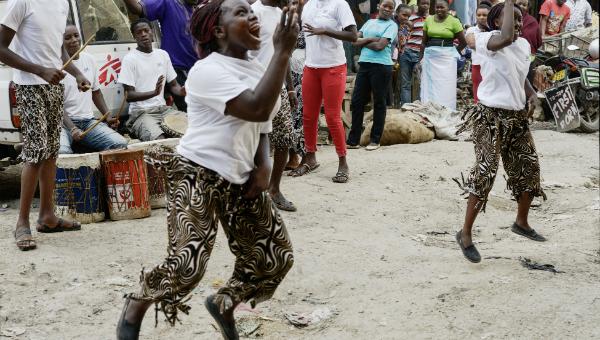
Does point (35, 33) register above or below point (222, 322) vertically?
above

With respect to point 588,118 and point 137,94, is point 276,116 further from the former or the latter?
point 588,118

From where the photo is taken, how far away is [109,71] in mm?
7516

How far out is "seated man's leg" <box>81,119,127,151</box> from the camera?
6.77 m

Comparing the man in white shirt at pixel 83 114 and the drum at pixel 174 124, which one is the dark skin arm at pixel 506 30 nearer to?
the drum at pixel 174 124

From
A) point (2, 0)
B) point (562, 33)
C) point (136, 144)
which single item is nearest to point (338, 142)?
point (136, 144)

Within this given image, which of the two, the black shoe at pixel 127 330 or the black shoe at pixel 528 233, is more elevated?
the black shoe at pixel 127 330

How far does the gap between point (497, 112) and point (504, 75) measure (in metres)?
0.24

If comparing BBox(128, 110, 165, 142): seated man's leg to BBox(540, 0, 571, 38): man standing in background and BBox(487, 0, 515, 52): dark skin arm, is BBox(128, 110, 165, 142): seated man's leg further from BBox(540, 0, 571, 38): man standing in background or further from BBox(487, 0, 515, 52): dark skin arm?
BBox(540, 0, 571, 38): man standing in background

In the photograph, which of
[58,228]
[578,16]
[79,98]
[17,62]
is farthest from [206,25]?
[578,16]

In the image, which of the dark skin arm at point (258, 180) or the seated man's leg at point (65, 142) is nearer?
the dark skin arm at point (258, 180)

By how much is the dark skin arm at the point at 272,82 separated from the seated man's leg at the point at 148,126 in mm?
4040

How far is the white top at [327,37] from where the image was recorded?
7543 mm

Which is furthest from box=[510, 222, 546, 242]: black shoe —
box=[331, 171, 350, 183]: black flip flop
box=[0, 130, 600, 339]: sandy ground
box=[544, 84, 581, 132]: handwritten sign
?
box=[544, 84, 581, 132]: handwritten sign

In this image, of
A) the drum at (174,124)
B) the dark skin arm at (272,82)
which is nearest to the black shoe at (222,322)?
the dark skin arm at (272,82)
